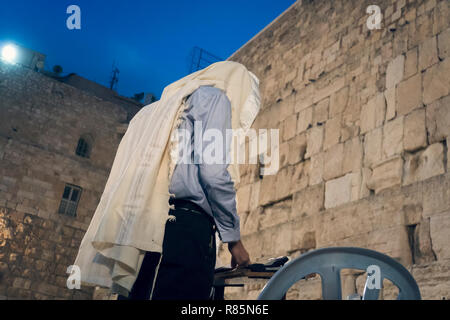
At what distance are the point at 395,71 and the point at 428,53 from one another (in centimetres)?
38

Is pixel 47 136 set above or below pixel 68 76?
below

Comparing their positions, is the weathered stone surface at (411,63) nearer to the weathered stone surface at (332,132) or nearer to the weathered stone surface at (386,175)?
the weathered stone surface at (386,175)

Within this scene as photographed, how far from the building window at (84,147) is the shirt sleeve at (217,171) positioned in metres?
14.4

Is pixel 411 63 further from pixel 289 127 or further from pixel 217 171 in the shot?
pixel 217 171

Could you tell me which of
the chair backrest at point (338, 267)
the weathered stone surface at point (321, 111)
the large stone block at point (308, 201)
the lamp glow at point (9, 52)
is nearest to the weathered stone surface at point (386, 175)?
the large stone block at point (308, 201)

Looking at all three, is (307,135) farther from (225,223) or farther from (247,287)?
(225,223)

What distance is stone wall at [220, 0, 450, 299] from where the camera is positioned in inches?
156

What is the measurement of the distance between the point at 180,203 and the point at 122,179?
0.30 m

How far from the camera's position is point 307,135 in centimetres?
569

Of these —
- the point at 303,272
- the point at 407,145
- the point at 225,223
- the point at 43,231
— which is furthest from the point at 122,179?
the point at 43,231

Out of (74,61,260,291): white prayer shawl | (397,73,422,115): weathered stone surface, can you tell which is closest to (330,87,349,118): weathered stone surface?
(397,73,422,115): weathered stone surface

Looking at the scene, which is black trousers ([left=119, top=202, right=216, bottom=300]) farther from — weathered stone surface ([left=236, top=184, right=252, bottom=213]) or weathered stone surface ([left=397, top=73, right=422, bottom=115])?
weathered stone surface ([left=236, top=184, right=252, bottom=213])

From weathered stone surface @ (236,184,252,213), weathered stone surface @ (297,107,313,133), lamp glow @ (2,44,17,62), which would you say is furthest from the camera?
lamp glow @ (2,44,17,62)

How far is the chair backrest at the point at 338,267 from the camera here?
5.11ft
